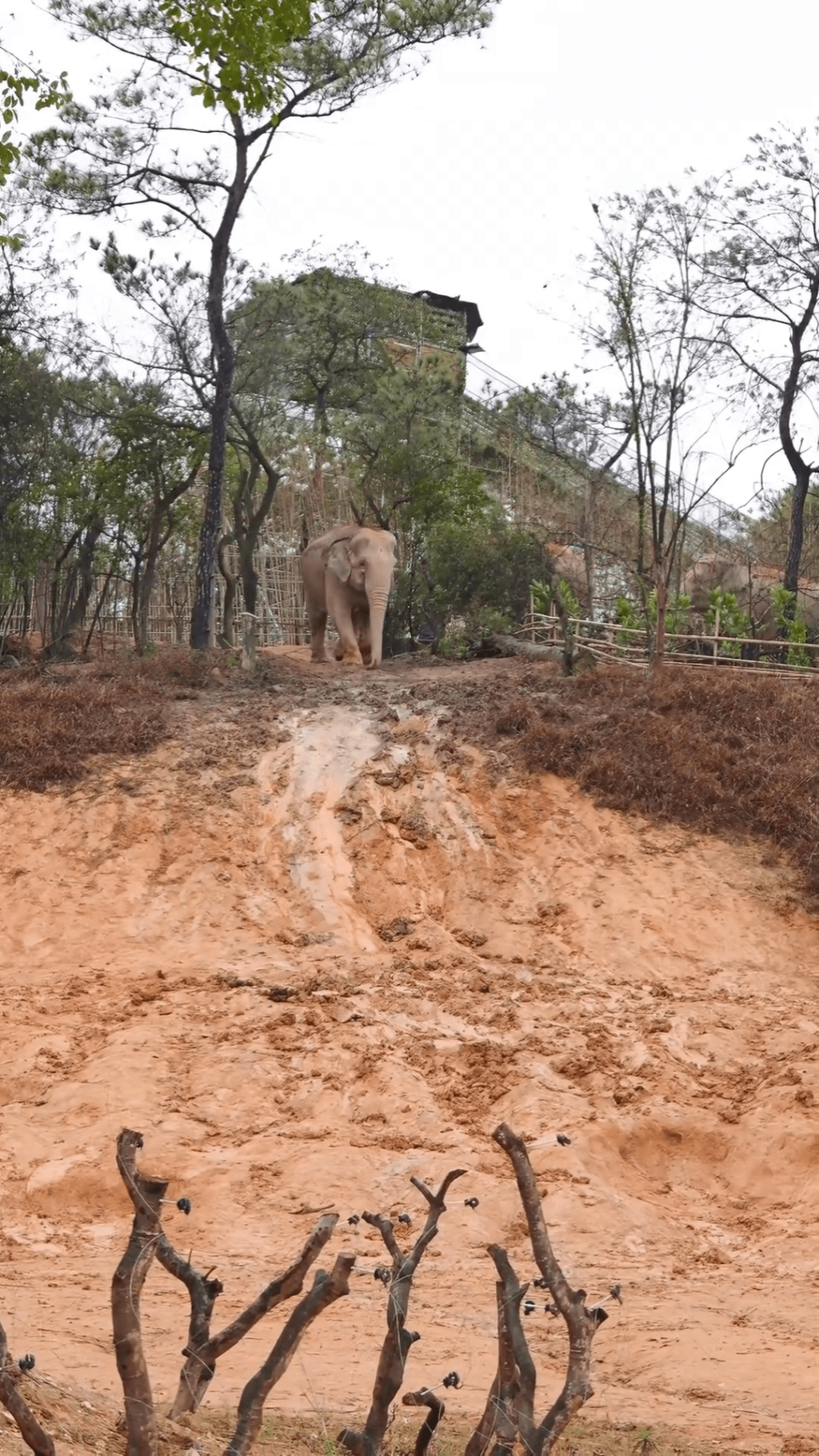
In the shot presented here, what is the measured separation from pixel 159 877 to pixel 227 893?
54 centimetres

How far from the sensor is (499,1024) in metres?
9.91

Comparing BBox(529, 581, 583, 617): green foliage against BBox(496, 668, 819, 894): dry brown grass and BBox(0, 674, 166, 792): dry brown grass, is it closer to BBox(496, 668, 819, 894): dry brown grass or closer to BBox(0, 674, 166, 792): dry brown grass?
BBox(496, 668, 819, 894): dry brown grass

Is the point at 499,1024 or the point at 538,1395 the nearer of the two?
the point at 538,1395

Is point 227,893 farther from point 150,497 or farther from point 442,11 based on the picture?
point 442,11

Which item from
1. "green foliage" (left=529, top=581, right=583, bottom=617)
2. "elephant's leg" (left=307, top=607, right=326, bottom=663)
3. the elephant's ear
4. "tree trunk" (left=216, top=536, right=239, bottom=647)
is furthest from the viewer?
"green foliage" (left=529, top=581, right=583, bottom=617)

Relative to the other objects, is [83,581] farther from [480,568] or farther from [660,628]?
[660,628]

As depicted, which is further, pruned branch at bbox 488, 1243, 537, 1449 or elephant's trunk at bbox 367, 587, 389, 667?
elephant's trunk at bbox 367, 587, 389, 667

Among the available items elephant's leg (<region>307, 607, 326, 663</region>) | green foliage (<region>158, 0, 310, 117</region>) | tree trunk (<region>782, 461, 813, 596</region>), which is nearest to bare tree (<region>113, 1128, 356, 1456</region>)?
green foliage (<region>158, 0, 310, 117</region>)

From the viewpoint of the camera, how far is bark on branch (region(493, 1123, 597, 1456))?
3992mm

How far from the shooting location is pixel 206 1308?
4.42 metres

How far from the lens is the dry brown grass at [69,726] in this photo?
1258 centimetres

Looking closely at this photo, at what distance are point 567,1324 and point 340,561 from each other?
1300cm

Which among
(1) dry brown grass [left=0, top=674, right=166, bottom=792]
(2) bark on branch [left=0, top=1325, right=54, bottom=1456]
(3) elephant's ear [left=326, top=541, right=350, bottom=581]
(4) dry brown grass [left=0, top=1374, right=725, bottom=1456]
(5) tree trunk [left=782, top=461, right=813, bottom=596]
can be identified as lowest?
(4) dry brown grass [left=0, top=1374, right=725, bottom=1456]

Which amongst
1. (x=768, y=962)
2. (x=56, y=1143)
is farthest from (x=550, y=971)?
(x=56, y=1143)
